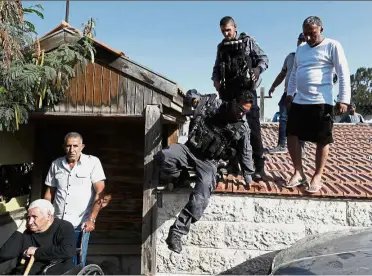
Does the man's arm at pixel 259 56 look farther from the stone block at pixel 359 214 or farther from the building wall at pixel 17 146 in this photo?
the building wall at pixel 17 146

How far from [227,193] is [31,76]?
2629mm

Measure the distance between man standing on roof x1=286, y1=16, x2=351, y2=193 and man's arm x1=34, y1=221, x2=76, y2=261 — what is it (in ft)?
8.82

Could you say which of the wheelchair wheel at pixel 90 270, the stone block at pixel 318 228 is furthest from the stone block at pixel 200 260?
the wheelchair wheel at pixel 90 270

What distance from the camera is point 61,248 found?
10.8ft

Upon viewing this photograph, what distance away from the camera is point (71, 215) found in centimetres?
392

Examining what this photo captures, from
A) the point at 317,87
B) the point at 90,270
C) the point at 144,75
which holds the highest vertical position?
the point at 144,75

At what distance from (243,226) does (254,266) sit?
477 millimetres

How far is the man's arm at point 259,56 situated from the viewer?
443 centimetres

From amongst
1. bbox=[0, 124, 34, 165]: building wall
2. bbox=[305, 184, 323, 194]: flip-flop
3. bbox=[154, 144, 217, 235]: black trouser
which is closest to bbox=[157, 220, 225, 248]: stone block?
bbox=[154, 144, 217, 235]: black trouser

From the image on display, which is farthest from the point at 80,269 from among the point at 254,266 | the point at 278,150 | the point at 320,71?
the point at 278,150

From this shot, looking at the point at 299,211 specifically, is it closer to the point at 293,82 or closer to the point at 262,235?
the point at 262,235

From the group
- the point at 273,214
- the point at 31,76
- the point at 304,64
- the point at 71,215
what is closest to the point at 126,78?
the point at 31,76

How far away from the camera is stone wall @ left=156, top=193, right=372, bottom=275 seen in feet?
14.1

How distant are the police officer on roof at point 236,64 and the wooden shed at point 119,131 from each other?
0.64 metres
